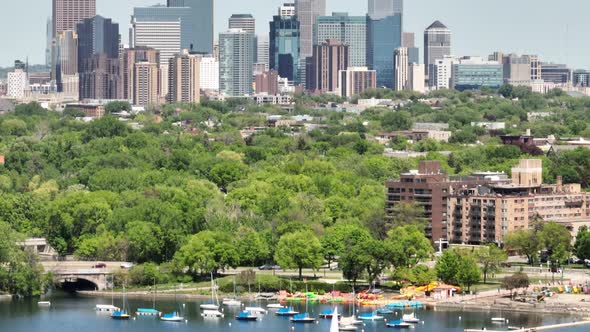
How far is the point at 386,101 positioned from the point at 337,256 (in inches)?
4268

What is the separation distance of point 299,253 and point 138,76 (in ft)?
405

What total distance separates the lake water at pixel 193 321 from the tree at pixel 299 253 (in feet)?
13.7

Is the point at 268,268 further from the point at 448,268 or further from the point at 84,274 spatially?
the point at 448,268

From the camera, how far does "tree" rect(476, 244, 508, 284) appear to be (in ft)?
205

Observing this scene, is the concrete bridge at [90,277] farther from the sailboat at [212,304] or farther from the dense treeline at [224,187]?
the sailboat at [212,304]

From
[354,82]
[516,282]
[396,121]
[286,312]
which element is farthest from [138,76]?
[286,312]

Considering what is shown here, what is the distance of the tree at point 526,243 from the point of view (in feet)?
218

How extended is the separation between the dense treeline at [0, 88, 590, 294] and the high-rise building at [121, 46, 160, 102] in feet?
125

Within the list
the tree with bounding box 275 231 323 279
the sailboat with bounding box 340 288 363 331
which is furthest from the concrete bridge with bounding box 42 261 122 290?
the sailboat with bounding box 340 288 363 331

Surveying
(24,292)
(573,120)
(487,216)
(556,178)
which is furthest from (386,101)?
(24,292)

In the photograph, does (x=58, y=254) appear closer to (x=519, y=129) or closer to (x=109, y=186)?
(x=109, y=186)

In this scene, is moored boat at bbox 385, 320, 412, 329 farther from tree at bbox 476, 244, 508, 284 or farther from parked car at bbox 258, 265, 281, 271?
parked car at bbox 258, 265, 281, 271

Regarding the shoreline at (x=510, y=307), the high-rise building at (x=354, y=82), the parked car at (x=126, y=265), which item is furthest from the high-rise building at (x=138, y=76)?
the shoreline at (x=510, y=307)

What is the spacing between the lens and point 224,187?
286 ft
